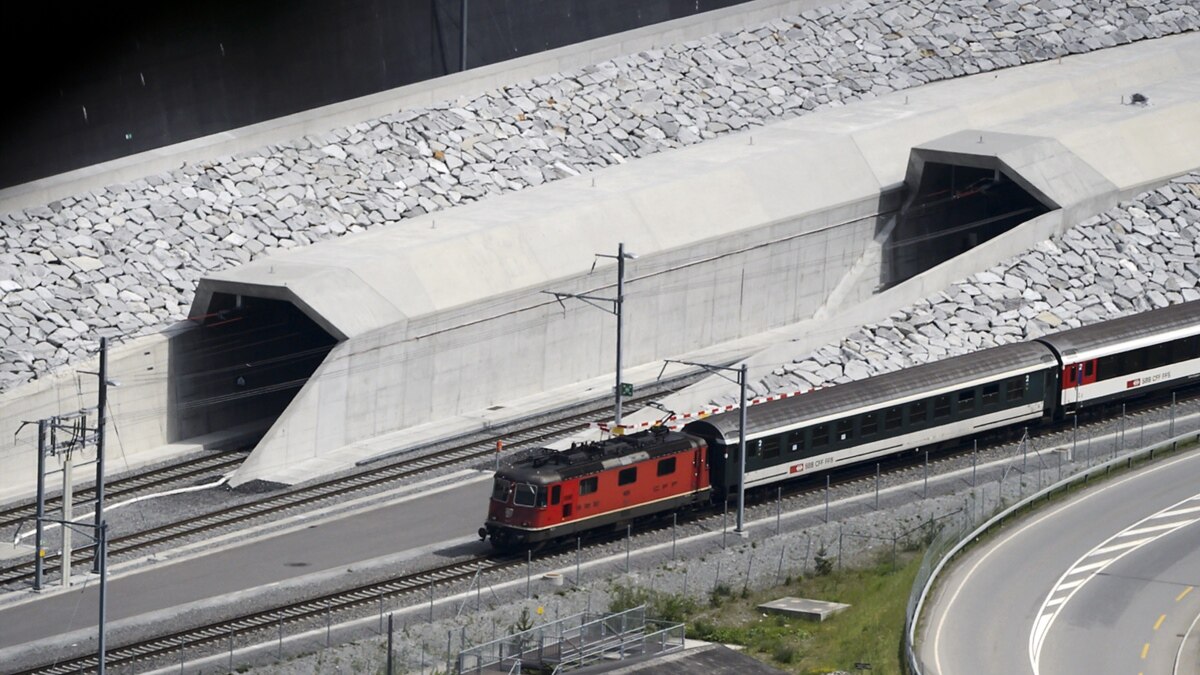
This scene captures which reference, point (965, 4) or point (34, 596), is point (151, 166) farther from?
point (965, 4)

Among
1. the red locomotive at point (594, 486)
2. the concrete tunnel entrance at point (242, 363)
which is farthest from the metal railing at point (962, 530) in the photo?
the concrete tunnel entrance at point (242, 363)

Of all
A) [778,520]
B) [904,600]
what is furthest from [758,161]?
[904,600]

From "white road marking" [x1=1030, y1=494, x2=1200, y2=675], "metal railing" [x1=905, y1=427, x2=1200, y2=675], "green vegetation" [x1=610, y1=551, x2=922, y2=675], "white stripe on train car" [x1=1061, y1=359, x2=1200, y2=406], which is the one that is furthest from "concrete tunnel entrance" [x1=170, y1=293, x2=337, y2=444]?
"white road marking" [x1=1030, y1=494, x2=1200, y2=675]

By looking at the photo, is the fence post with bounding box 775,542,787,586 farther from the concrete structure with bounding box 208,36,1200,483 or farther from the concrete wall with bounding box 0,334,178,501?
the concrete wall with bounding box 0,334,178,501

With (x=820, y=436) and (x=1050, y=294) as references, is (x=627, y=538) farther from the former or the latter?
(x=1050, y=294)

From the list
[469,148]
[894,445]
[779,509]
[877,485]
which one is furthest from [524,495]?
[469,148]

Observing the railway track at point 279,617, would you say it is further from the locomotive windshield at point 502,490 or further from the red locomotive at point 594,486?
the locomotive windshield at point 502,490
